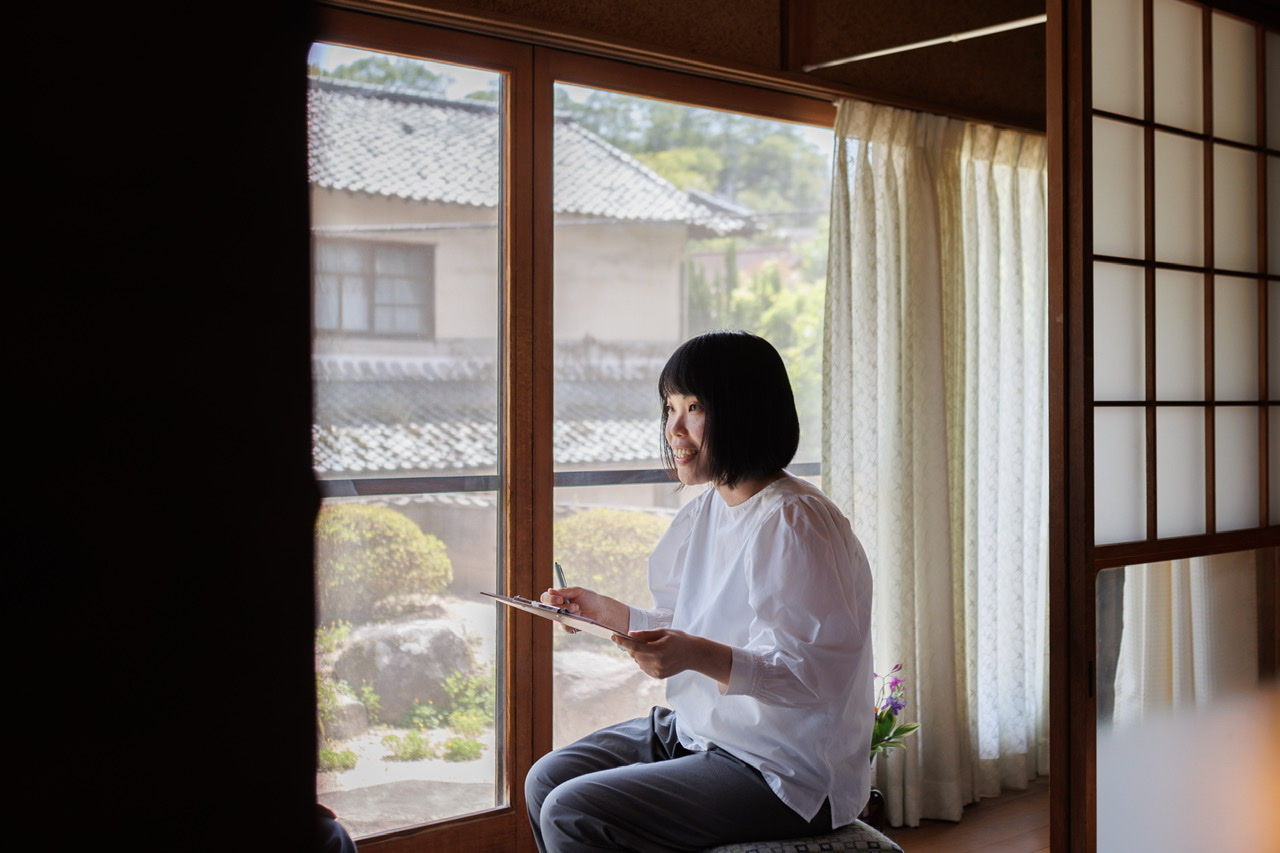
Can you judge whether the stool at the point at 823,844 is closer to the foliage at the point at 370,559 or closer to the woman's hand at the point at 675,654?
the woman's hand at the point at 675,654

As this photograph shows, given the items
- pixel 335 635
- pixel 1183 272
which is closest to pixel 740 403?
pixel 335 635

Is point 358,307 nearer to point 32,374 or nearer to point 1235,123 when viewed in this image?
point 32,374

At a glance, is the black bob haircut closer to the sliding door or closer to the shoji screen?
the sliding door

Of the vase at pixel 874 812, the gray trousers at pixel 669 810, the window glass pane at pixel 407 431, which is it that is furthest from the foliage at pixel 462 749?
the vase at pixel 874 812

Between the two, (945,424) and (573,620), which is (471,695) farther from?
(945,424)

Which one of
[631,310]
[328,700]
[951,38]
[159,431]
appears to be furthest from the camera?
Result: [631,310]

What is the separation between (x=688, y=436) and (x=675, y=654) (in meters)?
0.48

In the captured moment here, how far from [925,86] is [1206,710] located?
2.01 meters

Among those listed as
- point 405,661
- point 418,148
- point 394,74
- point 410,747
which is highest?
point 394,74

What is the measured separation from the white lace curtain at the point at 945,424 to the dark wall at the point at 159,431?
8.90ft

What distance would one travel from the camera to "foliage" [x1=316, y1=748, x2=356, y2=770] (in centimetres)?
232

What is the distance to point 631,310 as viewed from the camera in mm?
2959

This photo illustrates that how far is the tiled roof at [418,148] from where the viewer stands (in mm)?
2320

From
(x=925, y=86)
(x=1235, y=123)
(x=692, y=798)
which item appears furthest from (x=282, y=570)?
(x=925, y=86)
